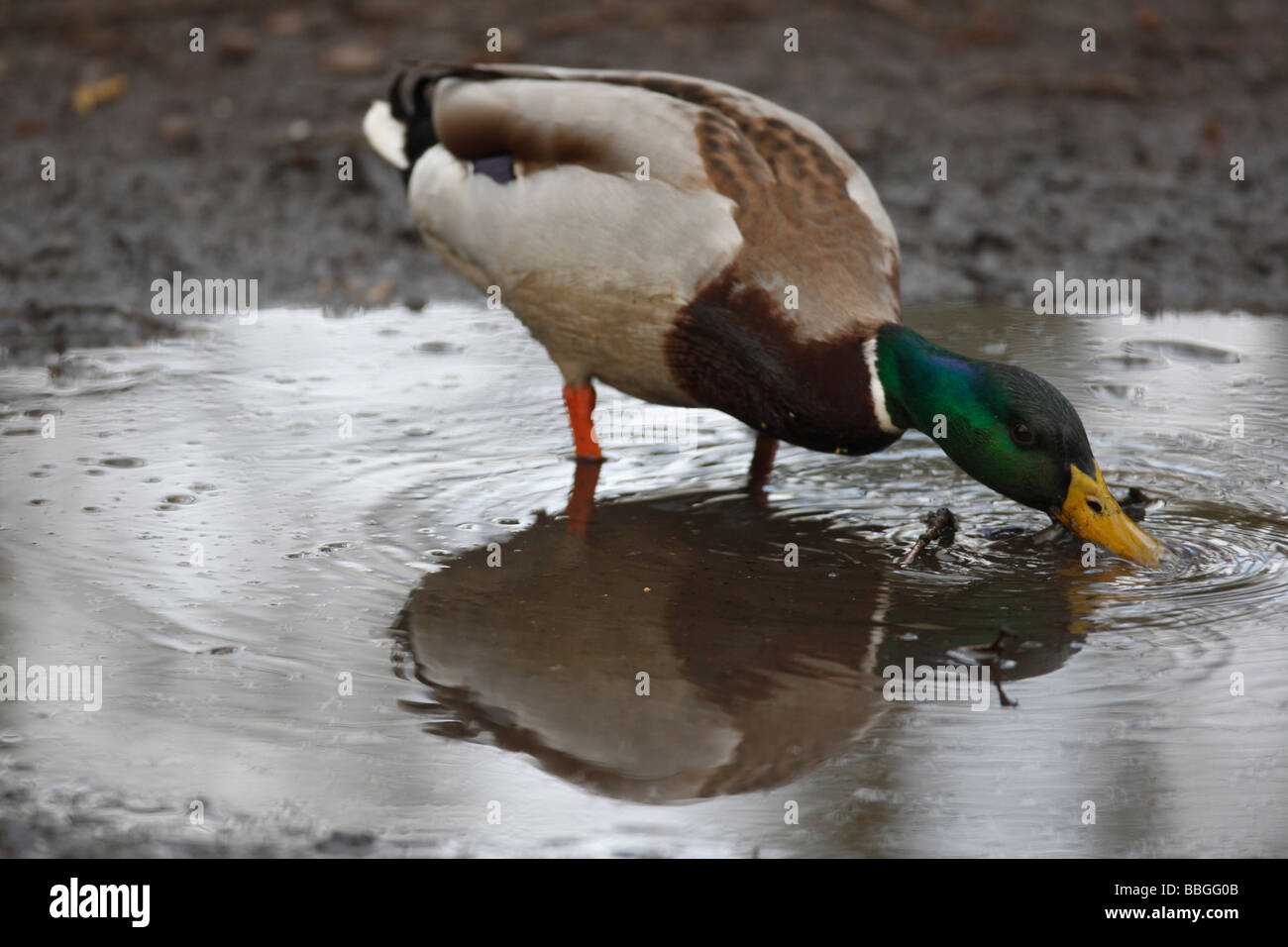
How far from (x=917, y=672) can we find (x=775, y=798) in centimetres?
62

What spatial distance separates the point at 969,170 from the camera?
7375 mm

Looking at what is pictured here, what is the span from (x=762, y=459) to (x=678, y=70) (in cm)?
384

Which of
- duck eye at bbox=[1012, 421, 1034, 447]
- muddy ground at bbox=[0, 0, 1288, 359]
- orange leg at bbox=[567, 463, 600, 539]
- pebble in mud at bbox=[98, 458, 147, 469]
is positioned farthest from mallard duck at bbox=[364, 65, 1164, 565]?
muddy ground at bbox=[0, 0, 1288, 359]

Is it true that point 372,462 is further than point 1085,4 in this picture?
No

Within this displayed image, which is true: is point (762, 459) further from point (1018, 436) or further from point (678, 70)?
point (678, 70)

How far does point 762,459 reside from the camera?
465 centimetres

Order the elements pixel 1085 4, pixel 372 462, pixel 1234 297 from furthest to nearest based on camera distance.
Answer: pixel 1085 4 < pixel 1234 297 < pixel 372 462

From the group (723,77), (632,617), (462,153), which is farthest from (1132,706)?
→ (723,77)

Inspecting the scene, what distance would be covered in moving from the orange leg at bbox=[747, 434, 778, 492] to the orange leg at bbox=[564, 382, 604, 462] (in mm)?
468

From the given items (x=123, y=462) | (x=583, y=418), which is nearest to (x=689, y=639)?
(x=583, y=418)

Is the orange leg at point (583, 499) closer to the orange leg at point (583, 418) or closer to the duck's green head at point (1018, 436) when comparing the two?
the orange leg at point (583, 418)

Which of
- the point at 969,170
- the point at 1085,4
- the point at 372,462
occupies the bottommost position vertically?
the point at 372,462

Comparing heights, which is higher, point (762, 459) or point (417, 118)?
point (417, 118)
